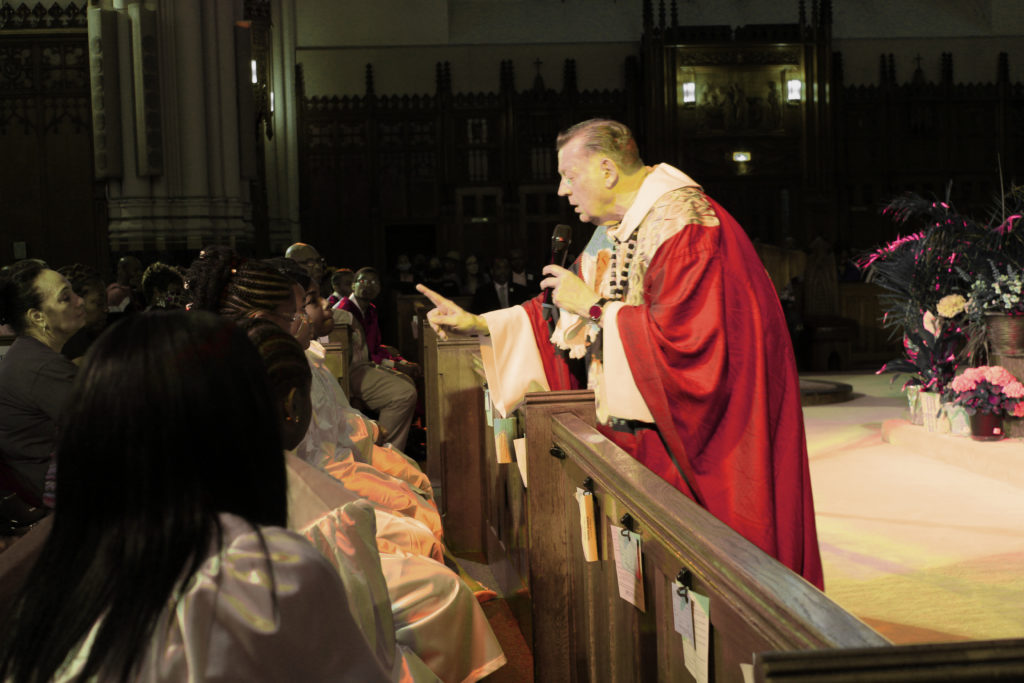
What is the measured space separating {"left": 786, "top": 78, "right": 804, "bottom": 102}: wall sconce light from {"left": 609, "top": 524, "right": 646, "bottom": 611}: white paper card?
51.5 ft

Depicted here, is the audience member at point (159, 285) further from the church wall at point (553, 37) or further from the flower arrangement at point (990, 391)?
the church wall at point (553, 37)

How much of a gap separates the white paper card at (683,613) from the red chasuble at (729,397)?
104cm

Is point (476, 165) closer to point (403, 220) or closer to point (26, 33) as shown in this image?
point (403, 220)

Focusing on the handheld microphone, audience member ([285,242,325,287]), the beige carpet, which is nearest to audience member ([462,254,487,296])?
audience member ([285,242,325,287])

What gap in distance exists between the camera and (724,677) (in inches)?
66.9

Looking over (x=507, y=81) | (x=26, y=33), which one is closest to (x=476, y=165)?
(x=507, y=81)

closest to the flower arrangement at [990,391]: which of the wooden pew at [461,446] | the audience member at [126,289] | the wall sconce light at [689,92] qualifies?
the wooden pew at [461,446]

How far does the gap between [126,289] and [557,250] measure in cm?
525

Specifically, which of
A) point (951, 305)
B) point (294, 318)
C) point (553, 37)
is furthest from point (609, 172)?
point (553, 37)

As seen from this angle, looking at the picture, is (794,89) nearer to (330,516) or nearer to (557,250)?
(557,250)

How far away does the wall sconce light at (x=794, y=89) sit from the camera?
1681 centimetres

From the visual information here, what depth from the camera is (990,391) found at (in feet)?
22.6

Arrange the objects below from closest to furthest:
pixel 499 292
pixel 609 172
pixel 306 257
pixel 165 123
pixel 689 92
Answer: pixel 609 172 → pixel 306 257 → pixel 165 123 → pixel 499 292 → pixel 689 92

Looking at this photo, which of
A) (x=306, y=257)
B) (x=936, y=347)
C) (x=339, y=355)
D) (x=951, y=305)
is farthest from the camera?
(x=306, y=257)
